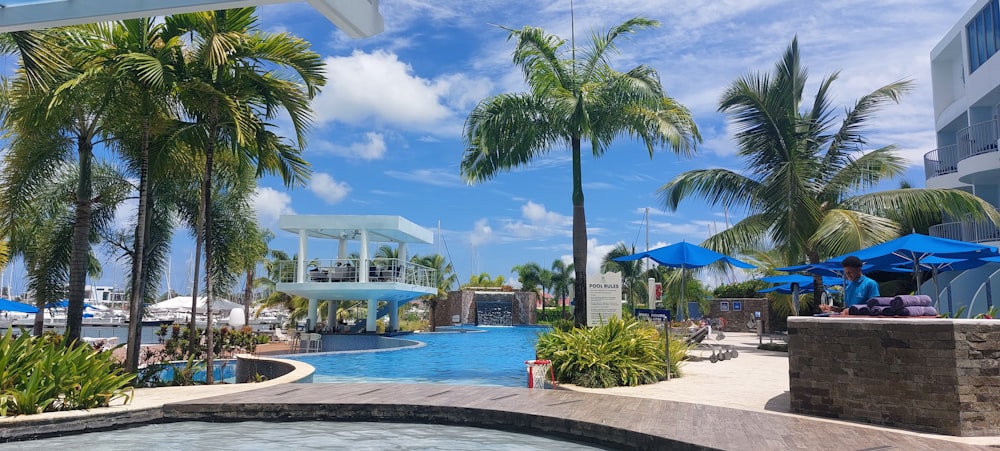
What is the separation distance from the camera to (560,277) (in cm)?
5606

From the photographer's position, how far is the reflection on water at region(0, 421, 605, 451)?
7051 mm

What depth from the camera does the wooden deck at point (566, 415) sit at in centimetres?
600

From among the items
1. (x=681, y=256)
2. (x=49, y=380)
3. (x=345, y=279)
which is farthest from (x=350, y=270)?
(x=49, y=380)

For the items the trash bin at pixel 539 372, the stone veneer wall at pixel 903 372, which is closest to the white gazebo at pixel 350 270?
the trash bin at pixel 539 372

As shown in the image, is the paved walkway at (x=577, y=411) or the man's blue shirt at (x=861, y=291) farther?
the man's blue shirt at (x=861, y=291)

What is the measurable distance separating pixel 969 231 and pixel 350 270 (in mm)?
21232

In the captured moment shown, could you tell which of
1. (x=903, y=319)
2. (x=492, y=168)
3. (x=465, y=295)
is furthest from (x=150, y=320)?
(x=903, y=319)

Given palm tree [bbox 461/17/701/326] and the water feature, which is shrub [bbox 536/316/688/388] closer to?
palm tree [bbox 461/17/701/326]

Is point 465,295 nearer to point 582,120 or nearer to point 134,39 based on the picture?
point 582,120

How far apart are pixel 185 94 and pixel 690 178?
12.7 metres

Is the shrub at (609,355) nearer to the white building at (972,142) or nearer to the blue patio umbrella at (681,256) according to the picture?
the blue patio umbrella at (681,256)

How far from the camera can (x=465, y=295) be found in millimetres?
47062

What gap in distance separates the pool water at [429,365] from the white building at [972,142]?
1299 cm

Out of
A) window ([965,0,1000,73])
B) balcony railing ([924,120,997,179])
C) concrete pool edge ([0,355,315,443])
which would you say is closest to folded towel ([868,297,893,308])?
concrete pool edge ([0,355,315,443])
